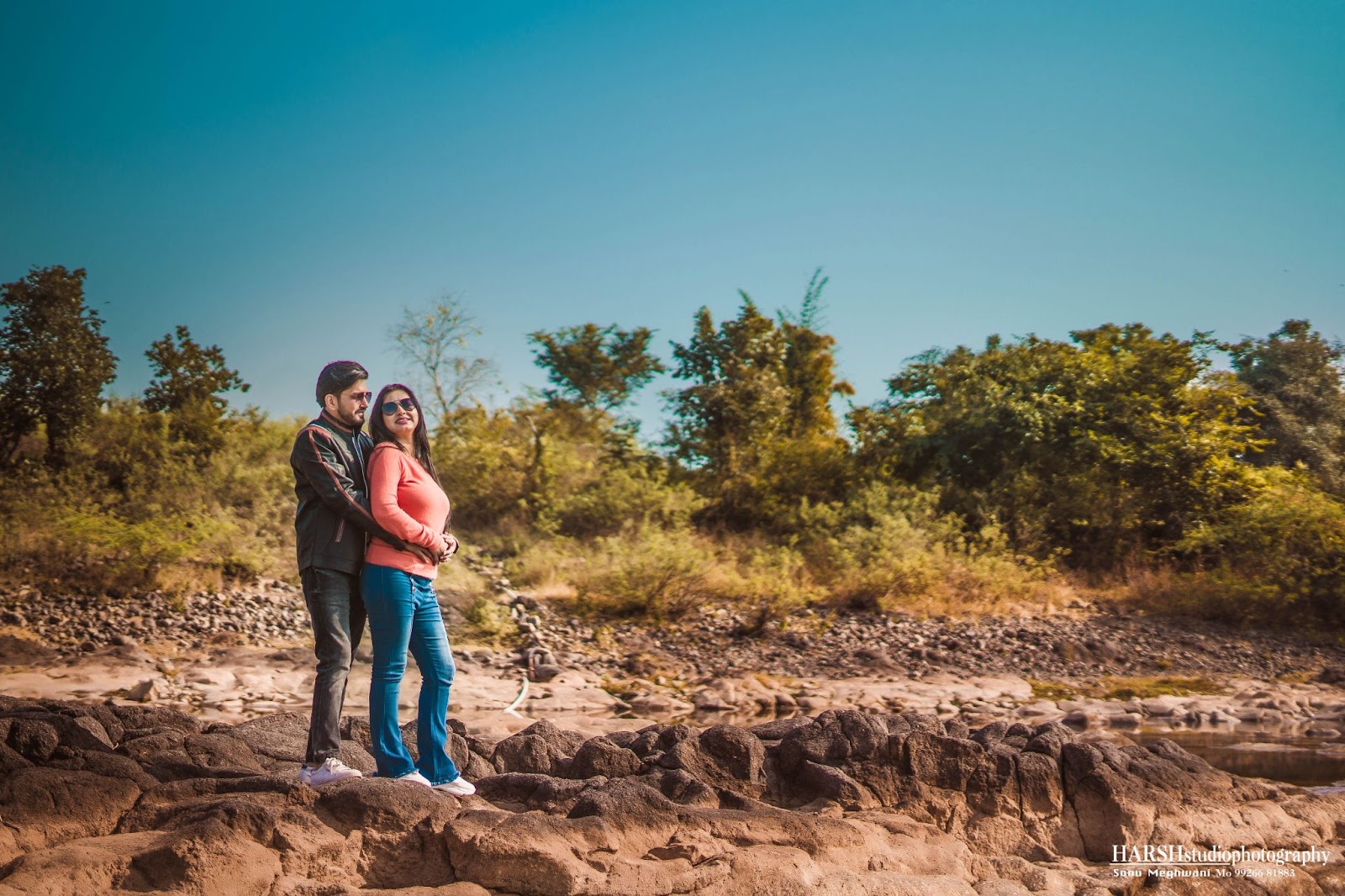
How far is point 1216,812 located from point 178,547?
13.6 m

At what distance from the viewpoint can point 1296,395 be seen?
20938 mm

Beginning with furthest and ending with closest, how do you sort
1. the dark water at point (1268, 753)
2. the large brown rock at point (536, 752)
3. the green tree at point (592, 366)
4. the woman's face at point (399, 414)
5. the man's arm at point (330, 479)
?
the green tree at point (592, 366), the dark water at point (1268, 753), the large brown rock at point (536, 752), the woman's face at point (399, 414), the man's arm at point (330, 479)

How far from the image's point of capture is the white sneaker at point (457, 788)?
448cm

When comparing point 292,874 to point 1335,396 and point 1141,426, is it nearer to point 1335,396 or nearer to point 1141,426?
point 1141,426

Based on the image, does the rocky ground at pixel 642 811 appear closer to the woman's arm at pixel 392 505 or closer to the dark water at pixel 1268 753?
the dark water at pixel 1268 753

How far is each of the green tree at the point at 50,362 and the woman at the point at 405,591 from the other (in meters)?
15.6

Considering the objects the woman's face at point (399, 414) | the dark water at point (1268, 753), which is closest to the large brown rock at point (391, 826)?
the woman's face at point (399, 414)

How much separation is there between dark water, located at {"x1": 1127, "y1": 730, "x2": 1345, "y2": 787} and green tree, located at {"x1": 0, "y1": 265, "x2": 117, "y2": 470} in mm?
17259

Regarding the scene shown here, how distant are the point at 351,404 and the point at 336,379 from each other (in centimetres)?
13

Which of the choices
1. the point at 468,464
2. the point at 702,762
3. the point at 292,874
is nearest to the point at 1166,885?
the point at 702,762

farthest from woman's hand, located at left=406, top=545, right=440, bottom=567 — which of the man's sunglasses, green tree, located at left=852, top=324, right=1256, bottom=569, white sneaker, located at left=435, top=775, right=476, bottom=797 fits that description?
green tree, located at left=852, top=324, right=1256, bottom=569

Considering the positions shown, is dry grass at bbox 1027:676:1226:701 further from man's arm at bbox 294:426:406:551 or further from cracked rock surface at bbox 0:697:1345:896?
man's arm at bbox 294:426:406:551

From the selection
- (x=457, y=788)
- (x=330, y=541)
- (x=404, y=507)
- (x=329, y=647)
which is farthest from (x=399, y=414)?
(x=457, y=788)

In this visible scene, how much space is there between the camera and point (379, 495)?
4242 mm
